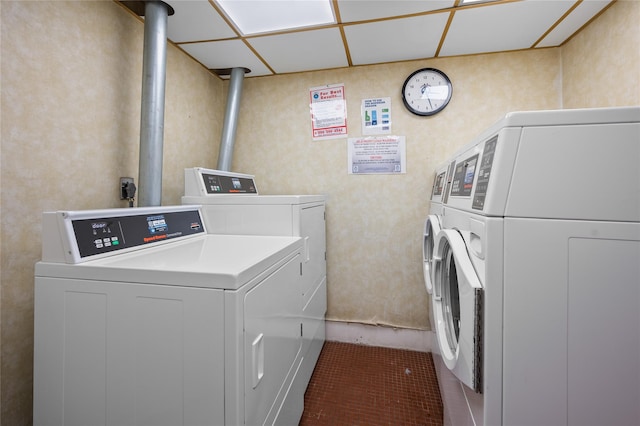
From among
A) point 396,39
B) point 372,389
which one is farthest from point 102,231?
point 396,39

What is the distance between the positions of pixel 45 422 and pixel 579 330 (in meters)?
1.71

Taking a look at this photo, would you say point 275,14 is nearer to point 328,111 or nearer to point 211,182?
point 328,111

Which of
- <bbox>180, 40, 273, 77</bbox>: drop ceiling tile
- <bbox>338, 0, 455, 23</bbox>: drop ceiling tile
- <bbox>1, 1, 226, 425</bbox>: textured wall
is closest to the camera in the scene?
<bbox>1, 1, 226, 425</bbox>: textured wall

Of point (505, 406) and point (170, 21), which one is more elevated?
point (170, 21)

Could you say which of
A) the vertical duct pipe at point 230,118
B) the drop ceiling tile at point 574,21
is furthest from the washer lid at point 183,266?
the drop ceiling tile at point 574,21

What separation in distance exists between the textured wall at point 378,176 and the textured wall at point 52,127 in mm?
1100

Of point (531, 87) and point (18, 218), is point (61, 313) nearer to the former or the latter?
point (18, 218)

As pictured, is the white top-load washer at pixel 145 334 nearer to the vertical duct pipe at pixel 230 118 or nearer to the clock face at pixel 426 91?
the vertical duct pipe at pixel 230 118

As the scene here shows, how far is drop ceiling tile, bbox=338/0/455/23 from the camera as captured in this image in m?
1.60

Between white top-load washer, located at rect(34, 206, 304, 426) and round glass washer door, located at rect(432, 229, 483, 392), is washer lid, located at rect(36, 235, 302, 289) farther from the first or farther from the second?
round glass washer door, located at rect(432, 229, 483, 392)

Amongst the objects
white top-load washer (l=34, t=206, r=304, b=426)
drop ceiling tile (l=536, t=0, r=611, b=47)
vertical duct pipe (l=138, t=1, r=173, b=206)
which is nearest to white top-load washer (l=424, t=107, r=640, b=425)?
white top-load washer (l=34, t=206, r=304, b=426)

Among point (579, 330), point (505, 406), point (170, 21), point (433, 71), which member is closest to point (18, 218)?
point (170, 21)

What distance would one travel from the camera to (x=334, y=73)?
2451 millimetres

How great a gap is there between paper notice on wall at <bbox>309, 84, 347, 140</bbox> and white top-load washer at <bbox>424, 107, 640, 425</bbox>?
1732mm
